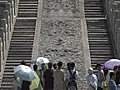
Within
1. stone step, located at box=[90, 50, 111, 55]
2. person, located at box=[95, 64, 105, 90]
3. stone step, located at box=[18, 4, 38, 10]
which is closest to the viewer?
person, located at box=[95, 64, 105, 90]

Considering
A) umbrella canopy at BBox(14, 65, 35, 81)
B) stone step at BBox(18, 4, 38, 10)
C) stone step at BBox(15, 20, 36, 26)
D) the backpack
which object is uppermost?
stone step at BBox(18, 4, 38, 10)

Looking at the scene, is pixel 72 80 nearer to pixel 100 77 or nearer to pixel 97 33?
pixel 100 77

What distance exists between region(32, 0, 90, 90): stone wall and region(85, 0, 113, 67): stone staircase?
0.23 metres

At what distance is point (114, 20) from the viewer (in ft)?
100

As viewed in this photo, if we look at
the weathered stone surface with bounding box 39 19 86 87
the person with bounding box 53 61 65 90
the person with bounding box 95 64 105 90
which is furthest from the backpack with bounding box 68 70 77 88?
the weathered stone surface with bounding box 39 19 86 87

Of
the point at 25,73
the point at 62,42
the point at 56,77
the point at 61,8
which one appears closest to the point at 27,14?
the point at 61,8

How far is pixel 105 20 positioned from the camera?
32.3m

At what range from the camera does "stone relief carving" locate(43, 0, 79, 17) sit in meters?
33.4

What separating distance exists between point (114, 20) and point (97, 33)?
3.30ft

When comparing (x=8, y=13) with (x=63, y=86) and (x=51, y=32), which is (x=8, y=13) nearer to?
(x=51, y=32)

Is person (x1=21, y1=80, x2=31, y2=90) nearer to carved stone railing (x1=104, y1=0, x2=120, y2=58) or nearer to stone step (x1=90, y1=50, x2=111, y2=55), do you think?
carved stone railing (x1=104, y1=0, x2=120, y2=58)

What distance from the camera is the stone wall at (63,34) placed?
29.1 metres

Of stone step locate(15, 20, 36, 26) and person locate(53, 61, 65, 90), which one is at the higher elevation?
stone step locate(15, 20, 36, 26)

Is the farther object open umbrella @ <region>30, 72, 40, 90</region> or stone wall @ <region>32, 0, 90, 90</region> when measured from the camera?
stone wall @ <region>32, 0, 90, 90</region>
